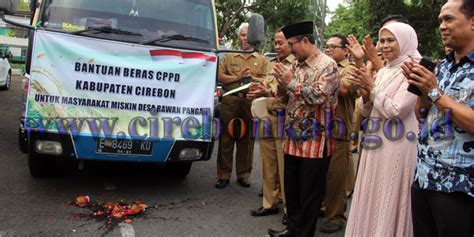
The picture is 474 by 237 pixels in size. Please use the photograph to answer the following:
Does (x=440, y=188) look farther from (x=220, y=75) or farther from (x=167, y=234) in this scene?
(x=220, y=75)

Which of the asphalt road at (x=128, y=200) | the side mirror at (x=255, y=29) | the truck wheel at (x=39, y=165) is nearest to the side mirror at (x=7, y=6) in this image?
the truck wheel at (x=39, y=165)

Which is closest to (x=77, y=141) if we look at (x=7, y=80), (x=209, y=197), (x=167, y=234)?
(x=167, y=234)

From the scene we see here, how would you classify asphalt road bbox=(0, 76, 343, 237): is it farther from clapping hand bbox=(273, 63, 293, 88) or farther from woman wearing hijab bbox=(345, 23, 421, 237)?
clapping hand bbox=(273, 63, 293, 88)

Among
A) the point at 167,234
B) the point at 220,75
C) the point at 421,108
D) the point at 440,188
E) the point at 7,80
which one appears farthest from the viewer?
the point at 7,80

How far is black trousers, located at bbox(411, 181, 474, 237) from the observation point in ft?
6.58

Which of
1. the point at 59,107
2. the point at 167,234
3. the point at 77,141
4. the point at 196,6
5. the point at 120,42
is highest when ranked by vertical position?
the point at 196,6

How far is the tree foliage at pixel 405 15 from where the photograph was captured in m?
12.4

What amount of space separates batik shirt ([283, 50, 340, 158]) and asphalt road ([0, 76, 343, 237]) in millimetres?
1034

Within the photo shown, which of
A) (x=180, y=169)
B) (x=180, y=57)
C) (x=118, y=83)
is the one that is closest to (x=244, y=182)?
(x=180, y=169)

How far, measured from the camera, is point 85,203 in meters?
4.20

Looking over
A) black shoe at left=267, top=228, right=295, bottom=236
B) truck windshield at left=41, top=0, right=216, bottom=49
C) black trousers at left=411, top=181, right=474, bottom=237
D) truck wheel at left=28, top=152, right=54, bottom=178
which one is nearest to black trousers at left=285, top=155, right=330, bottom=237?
black shoe at left=267, top=228, right=295, bottom=236

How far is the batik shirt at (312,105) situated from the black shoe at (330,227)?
0.93 meters

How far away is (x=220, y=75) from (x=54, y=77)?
1906 mm

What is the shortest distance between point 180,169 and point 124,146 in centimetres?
136
